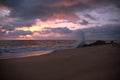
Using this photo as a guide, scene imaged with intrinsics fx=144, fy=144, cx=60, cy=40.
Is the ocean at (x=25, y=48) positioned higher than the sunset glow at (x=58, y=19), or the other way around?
the sunset glow at (x=58, y=19)

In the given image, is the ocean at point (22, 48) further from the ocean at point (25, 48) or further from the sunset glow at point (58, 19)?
the sunset glow at point (58, 19)

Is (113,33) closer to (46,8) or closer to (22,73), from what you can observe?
(46,8)

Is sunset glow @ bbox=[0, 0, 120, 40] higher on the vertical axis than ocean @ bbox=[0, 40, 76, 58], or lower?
higher

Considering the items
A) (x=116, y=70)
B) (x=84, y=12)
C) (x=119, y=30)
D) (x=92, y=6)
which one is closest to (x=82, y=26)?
(x=84, y=12)

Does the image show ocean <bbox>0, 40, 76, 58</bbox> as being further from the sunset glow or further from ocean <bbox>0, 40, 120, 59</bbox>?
the sunset glow

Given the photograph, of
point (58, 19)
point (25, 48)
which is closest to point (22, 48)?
point (25, 48)

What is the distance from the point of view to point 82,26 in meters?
4.46

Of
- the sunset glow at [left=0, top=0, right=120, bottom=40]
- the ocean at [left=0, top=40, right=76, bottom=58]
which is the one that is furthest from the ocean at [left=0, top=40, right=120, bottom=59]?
the sunset glow at [left=0, top=0, right=120, bottom=40]

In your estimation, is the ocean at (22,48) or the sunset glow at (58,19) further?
the ocean at (22,48)

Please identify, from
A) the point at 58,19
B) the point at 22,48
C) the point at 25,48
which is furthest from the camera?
the point at 25,48

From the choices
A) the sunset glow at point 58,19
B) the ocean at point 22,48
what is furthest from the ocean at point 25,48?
the sunset glow at point 58,19

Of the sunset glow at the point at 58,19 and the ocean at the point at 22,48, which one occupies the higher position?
the sunset glow at the point at 58,19

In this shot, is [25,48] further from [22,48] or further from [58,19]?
[58,19]

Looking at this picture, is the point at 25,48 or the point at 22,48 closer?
the point at 22,48
